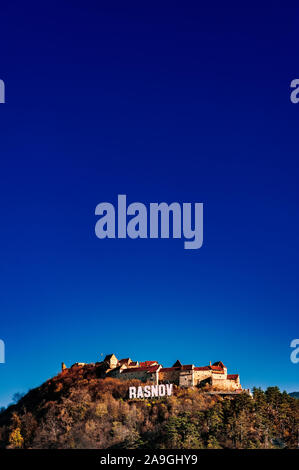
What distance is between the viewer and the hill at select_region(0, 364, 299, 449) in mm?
103688

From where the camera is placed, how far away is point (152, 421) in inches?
4294

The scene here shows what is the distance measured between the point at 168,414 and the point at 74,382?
30335mm

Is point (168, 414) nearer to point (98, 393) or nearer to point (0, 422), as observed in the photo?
point (98, 393)

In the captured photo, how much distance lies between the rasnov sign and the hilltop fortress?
2932 millimetres

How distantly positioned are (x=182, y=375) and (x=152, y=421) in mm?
16347

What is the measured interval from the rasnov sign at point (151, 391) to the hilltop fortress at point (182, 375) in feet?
9.62

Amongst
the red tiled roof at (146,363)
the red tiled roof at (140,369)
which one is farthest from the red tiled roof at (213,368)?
the red tiled roof at (146,363)

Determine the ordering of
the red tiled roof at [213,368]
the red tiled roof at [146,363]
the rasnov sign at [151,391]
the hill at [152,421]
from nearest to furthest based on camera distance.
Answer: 1. the hill at [152,421]
2. the rasnov sign at [151,391]
3. the red tiled roof at [213,368]
4. the red tiled roof at [146,363]

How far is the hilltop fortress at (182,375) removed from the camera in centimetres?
12206

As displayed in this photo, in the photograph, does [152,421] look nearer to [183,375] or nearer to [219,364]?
[183,375]

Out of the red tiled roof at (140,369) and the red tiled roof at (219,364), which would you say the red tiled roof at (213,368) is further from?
the red tiled roof at (140,369)

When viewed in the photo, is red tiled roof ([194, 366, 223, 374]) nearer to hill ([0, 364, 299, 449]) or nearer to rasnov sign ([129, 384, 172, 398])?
hill ([0, 364, 299, 449])

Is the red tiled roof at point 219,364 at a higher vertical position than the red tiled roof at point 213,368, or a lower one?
higher
